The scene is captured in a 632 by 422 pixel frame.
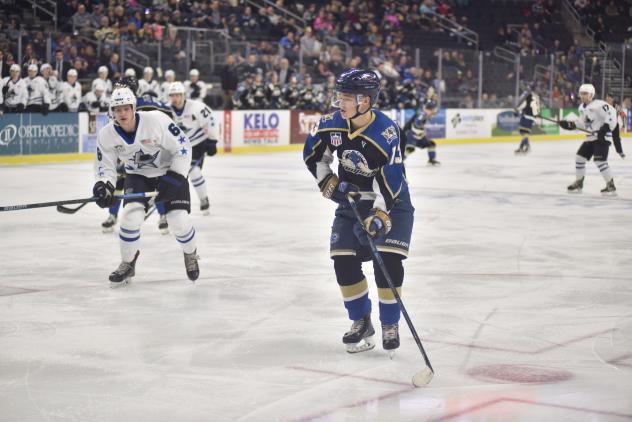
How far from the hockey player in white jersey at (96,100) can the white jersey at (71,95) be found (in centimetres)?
22

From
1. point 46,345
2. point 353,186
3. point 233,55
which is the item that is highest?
point 233,55

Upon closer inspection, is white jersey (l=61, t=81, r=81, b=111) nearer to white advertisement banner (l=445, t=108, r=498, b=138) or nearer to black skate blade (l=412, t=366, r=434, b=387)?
white advertisement banner (l=445, t=108, r=498, b=138)

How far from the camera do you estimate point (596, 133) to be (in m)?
13.1

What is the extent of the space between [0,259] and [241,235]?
2.23m

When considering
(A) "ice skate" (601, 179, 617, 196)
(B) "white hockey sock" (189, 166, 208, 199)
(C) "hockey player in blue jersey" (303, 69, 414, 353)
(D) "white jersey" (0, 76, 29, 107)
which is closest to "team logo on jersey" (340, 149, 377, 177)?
(C) "hockey player in blue jersey" (303, 69, 414, 353)

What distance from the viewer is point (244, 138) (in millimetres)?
20281

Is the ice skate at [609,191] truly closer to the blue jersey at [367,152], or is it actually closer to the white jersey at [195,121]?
the white jersey at [195,121]

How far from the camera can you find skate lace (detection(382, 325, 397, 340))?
15.9ft

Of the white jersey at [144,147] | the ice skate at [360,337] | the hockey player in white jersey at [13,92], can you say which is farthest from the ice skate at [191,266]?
the hockey player in white jersey at [13,92]

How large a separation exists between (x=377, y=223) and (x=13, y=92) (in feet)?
42.1

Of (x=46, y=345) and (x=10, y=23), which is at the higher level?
(x=10, y=23)

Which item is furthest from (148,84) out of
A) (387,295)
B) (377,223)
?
(377,223)

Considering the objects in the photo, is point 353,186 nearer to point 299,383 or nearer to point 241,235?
point 299,383

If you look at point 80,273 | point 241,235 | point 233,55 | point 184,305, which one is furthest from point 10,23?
point 184,305
